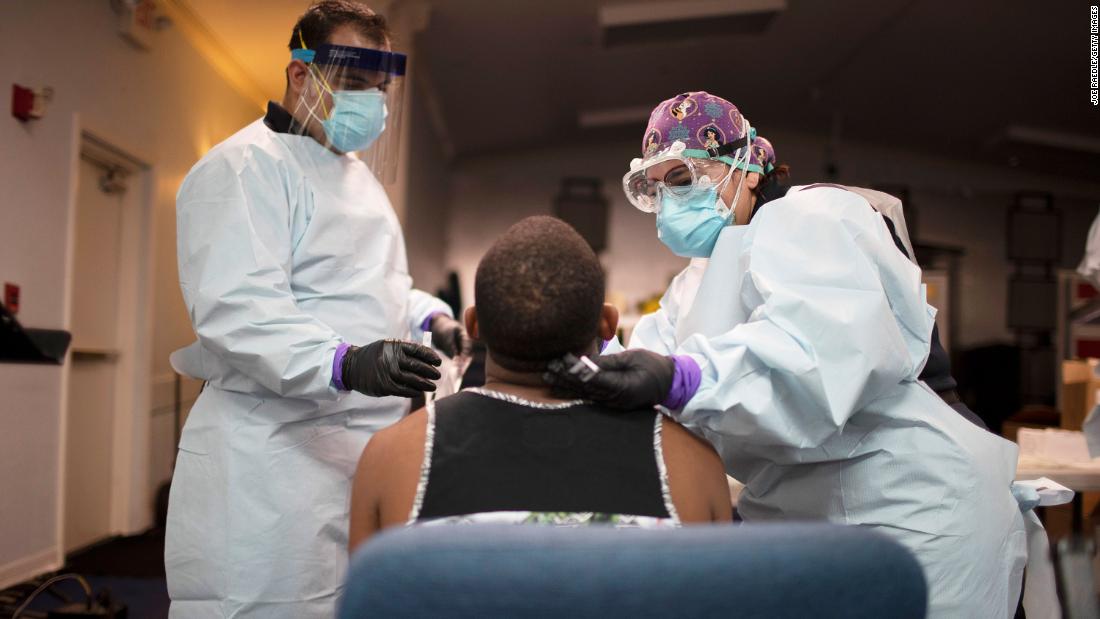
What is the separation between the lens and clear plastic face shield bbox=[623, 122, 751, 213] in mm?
1564

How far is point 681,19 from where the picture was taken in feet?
18.2

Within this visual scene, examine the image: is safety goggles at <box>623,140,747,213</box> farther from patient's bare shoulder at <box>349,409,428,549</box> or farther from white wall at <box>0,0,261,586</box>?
white wall at <box>0,0,261,586</box>

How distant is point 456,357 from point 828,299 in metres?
0.85

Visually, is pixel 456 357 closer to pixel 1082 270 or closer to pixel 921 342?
pixel 921 342

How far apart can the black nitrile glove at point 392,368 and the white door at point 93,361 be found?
331 centimetres

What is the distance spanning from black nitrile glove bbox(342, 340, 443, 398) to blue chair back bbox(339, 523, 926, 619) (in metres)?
0.63

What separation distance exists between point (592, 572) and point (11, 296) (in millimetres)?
3336

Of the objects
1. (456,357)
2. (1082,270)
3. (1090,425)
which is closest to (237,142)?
(456,357)

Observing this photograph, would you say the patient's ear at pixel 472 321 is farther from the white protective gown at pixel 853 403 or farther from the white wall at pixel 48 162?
the white wall at pixel 48 162

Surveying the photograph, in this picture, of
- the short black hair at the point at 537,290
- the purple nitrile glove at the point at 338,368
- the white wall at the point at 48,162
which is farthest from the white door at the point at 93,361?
the short black hair at the point at 537,290

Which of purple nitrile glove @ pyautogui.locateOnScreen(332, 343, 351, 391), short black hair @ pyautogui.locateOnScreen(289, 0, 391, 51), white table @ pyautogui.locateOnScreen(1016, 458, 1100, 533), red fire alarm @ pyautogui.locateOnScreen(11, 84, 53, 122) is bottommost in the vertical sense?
white table @ pyautogui.locateOnScreen(1016, 458, 1100, 533)

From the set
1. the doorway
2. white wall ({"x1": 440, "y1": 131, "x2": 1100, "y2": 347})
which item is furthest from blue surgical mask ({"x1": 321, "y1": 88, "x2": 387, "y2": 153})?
white wall ({"x1": 440, "y1": 131, "x2": 1100, "y2": 347})

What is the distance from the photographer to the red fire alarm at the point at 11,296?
3.26 m

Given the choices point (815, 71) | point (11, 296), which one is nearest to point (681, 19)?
point (815, 71)
